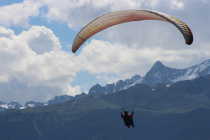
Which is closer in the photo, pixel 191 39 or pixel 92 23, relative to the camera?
pixel 191 39

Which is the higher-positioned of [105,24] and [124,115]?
[105,24]

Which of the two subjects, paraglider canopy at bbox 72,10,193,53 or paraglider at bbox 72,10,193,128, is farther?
paraglider canopy at bbox 72,10,193,53

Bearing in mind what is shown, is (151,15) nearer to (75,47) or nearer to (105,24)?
(105,24)

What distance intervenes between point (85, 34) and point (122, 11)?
381 cm

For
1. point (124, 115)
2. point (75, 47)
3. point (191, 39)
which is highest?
point (75, 47)

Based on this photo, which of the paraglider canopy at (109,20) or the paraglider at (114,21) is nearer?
the paraglider at (114,21)

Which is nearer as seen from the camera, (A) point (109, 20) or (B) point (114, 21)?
(A) point (109, 20)

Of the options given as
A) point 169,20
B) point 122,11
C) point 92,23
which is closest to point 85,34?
point 92,23

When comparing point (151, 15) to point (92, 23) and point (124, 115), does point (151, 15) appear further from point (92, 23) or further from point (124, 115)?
point (124, 115)

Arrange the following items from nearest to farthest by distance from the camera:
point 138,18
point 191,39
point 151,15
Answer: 1. point 191,39
2. point 151,15
3. point 138,18

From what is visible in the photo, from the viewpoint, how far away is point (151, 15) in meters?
38.9

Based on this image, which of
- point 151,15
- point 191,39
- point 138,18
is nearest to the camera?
point 191,39

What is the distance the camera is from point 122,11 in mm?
41156

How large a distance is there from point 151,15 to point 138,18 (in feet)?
8.94
